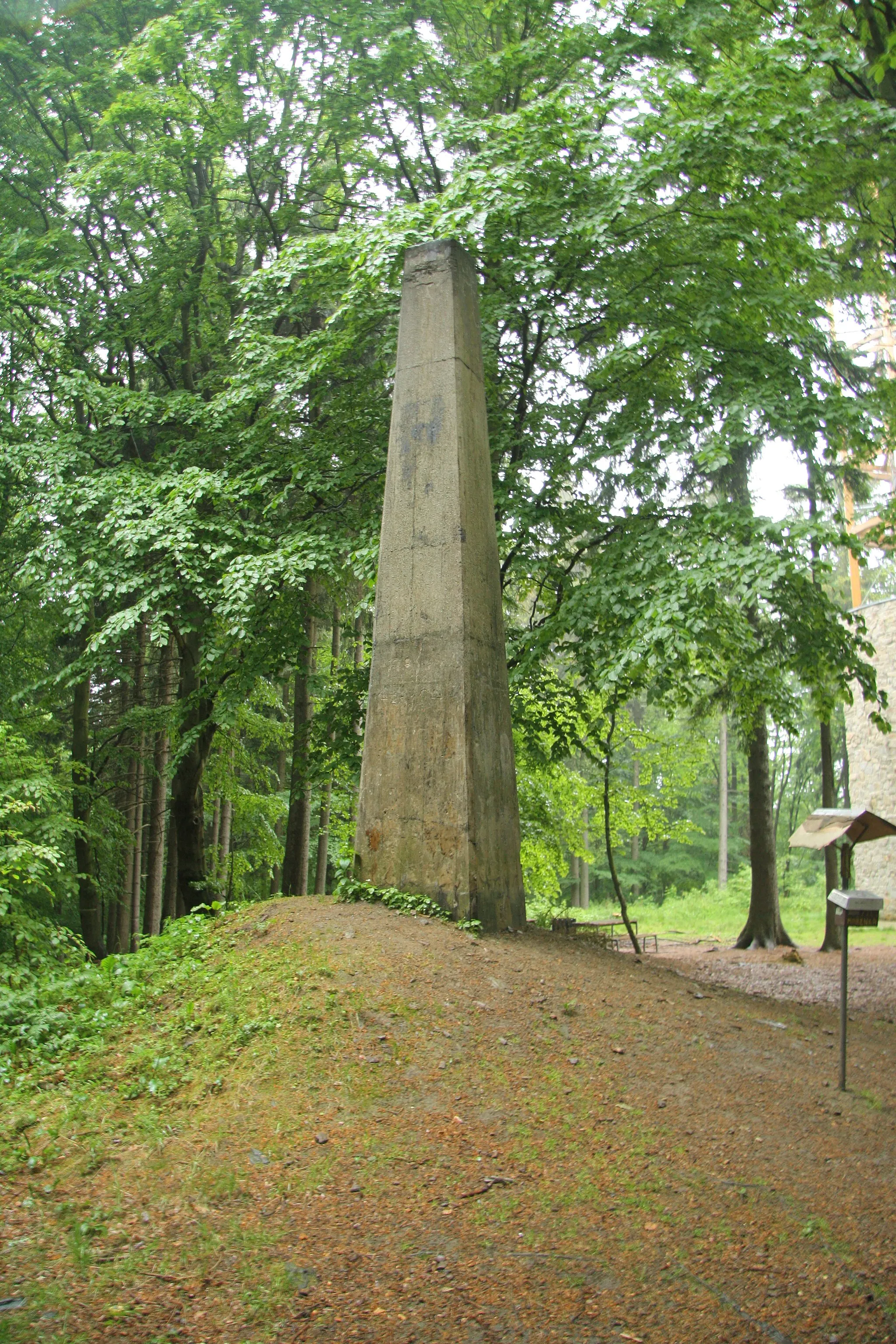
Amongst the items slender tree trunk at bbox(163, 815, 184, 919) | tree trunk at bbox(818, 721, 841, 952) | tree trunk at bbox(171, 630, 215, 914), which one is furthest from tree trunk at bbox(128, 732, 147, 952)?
tree trunk at bbox(818, 721, 841, 952)

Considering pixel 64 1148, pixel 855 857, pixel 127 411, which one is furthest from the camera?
pixel 855 857

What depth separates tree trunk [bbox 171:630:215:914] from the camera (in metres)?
12.6

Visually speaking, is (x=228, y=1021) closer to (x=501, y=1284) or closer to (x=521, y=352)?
(x=501, y=1284)

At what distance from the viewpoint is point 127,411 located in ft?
37.9

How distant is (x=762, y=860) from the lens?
1616cm

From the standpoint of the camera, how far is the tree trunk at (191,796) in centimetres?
1259

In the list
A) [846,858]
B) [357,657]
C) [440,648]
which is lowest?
[846,858]

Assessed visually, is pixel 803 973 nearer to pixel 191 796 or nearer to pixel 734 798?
pixel 191 796

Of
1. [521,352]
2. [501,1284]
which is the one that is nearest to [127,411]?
[521,352]

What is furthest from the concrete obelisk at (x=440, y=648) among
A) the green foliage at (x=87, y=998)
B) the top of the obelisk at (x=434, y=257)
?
the green foliage at (x=87, y=998)

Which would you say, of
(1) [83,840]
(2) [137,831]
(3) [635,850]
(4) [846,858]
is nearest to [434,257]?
(4) [846,858]

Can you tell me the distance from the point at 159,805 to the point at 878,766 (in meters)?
13.3

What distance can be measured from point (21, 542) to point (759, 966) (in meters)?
11.9

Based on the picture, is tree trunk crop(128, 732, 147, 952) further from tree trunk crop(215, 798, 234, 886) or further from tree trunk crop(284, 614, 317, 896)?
tree trunk crop(284, 614, 317, 896)
